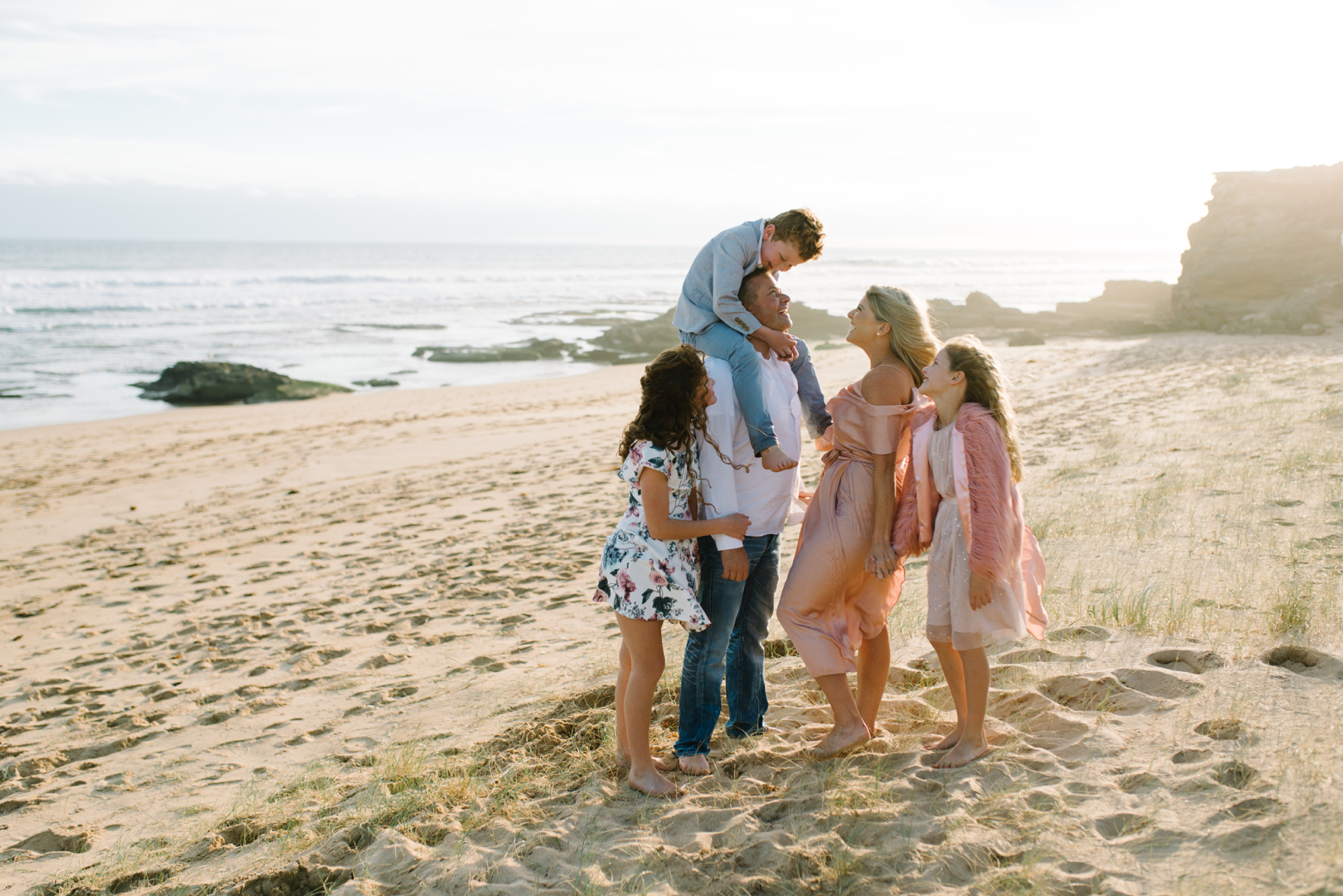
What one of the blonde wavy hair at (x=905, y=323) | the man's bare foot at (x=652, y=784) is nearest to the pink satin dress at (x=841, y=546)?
the blonde wavy hair at (x=905, y=323)

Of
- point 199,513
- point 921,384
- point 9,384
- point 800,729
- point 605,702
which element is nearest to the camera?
point 921,384

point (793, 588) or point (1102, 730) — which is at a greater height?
point (793, 588)

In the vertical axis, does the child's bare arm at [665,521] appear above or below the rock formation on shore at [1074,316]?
below

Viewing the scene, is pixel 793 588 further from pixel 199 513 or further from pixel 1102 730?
pixel 199 513

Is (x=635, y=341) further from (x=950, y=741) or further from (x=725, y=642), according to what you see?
(x=950, y=741)

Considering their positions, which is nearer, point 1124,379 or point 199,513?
point 199,513

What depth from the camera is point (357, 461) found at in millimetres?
11906

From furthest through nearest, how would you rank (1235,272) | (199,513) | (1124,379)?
(1235,272), (1124,379), (199,513)

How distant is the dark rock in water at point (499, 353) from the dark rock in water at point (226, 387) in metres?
5.35

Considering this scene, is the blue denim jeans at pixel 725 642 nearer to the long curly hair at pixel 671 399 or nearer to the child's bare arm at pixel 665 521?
the child's bare arm at pixel 665 521

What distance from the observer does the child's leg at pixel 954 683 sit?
3.33m

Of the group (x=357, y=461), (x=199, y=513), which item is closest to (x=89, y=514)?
(x=199, y=513)

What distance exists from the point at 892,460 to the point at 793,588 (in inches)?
23.6

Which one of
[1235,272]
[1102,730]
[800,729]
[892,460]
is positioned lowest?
[800,729]
